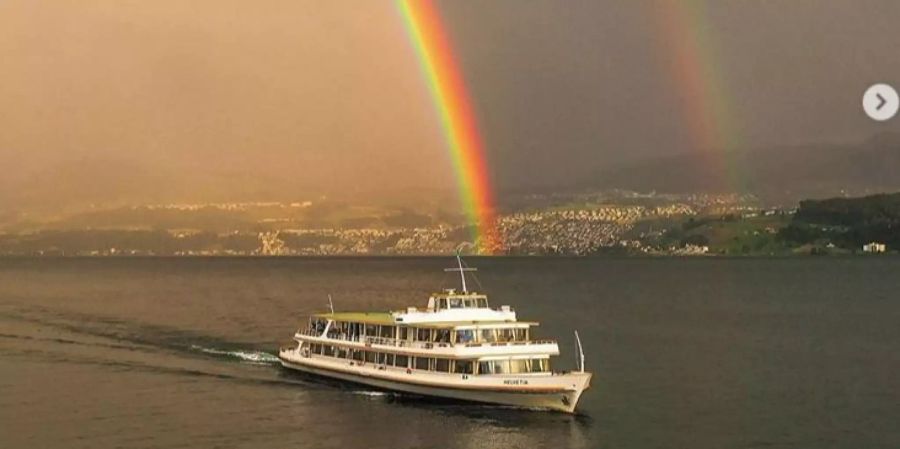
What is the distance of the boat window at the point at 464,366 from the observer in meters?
69.2

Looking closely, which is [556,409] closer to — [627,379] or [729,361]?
[627,379]

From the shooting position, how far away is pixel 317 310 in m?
177

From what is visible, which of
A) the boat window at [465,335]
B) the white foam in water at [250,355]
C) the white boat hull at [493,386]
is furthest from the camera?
the white foam in water at [250,355]

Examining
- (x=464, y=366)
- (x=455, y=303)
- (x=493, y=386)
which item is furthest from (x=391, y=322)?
(x=493, y=386)

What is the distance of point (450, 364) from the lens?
70250 mm

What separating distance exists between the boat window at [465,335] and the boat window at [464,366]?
1.57 m

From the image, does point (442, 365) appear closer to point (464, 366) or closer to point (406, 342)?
point (464, 366)

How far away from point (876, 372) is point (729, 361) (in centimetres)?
1406

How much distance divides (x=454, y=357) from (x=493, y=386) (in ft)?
12.7

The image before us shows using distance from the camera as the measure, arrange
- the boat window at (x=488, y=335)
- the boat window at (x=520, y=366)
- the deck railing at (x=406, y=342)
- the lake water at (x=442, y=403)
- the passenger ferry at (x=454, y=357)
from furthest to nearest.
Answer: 1. the boat window at (x=488, y=335)
2. the deck railing at (x=406, y=342)
3. the boat window at (x=520, y=366)
4. the passenger ferry at (x=454, y=357)
5. the lake water at (x=442, y=403)

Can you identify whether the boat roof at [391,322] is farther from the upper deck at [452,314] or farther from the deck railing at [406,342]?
the deck railing at [406,342]

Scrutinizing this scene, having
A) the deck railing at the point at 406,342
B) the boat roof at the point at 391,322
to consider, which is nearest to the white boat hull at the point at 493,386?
the deck railing at the point at 406,342

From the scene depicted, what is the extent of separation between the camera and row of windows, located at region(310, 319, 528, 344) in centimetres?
7050

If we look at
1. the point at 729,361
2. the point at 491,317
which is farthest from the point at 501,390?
the point at 729,361
